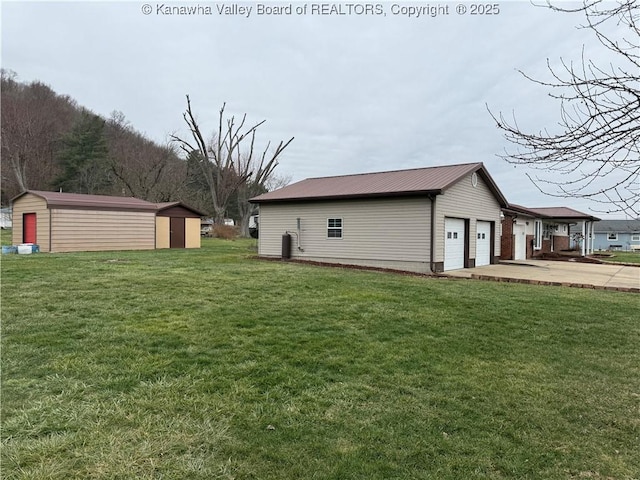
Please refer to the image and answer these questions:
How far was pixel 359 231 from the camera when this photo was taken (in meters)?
14.4

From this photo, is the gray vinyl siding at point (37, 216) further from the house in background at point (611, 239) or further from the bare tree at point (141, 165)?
the house in background at point (611, 239)

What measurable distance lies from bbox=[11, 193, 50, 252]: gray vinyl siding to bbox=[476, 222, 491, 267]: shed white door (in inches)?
720

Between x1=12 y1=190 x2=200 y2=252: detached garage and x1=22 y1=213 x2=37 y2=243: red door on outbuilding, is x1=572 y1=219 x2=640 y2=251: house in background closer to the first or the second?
x1=12 y1=190 x2=200 y2=252: detached garage

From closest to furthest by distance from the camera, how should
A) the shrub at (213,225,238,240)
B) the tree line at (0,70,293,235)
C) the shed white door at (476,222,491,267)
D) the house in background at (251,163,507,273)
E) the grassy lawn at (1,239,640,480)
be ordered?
the grassy lawn at (1,239,640,480), the house in background at (251,163,507,273), the shed white door at (476,222,491,267), the shrub at (213,225,238,240), the tree line at (0,70,293,235)

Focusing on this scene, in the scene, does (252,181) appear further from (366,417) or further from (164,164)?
(366,417)

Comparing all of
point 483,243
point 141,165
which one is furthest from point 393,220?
point 141,165

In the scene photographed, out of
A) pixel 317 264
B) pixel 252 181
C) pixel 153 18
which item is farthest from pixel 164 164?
pixel 153 18

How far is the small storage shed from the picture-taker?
873 inches

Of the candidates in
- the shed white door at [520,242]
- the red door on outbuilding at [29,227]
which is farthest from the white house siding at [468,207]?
the red door on outbuilding at [29,227]

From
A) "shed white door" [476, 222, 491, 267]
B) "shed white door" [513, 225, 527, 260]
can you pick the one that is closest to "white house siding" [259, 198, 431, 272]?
"shed white door" [476, 222, 491, 267]

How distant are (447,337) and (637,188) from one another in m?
3.06

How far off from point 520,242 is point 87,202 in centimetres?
2165

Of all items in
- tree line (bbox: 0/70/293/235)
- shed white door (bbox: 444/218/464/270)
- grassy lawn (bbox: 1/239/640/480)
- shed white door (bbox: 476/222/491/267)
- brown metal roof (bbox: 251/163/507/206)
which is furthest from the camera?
tree line (bbox: 0/70/293/235)

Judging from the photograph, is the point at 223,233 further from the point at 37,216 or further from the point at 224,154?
the point at 37,216
